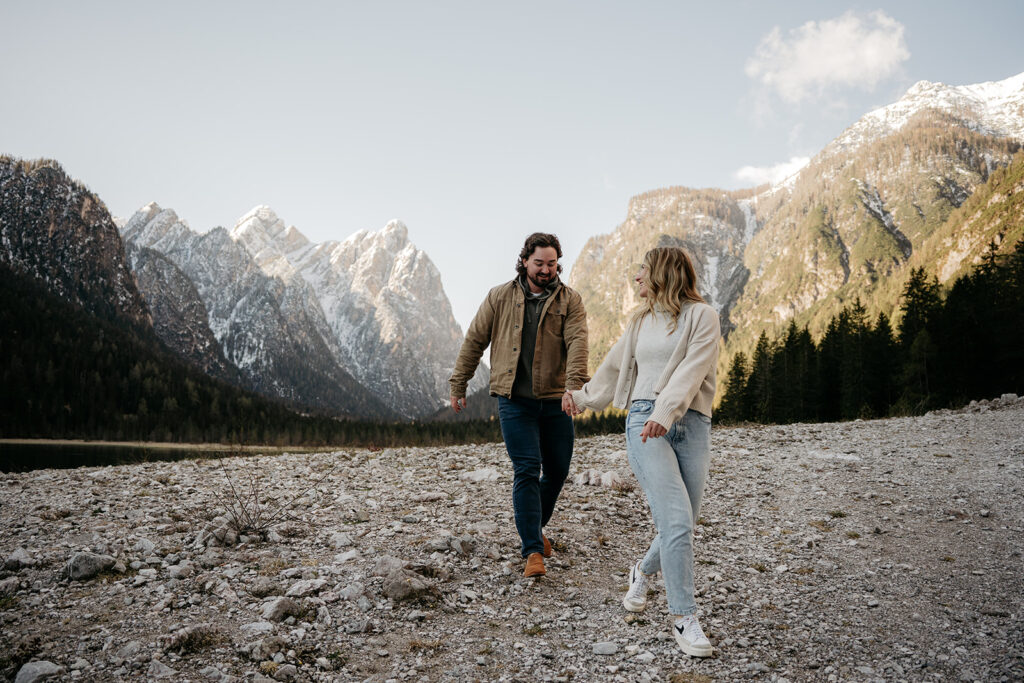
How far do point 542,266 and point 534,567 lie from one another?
305 centimetres

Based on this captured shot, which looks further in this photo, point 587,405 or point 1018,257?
point 1018,257

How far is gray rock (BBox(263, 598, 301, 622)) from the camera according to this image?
461cm

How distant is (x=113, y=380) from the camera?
122 meters

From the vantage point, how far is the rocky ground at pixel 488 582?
4.00 m

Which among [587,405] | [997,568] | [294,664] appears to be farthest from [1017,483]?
[294,664]

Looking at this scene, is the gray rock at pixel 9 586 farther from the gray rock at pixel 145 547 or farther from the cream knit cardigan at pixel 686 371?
the cream knit cardigan at pixel 686 371

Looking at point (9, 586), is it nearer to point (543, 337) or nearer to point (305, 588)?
point (305, 588)

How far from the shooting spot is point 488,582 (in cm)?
555

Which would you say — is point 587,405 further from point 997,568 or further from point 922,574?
point 997,568

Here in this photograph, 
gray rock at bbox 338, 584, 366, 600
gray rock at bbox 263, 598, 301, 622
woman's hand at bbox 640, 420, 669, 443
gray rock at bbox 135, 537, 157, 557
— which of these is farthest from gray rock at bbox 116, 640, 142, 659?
woman's hand at bbox 640, 420, 669, 443

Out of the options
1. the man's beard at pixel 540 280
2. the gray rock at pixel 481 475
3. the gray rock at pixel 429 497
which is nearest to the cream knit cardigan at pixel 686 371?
the man's beard at pixel 540 280

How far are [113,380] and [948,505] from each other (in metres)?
148

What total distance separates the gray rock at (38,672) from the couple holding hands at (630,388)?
371 centimetres

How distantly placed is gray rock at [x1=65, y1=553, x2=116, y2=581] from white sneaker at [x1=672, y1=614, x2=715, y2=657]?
5520 millimetres
